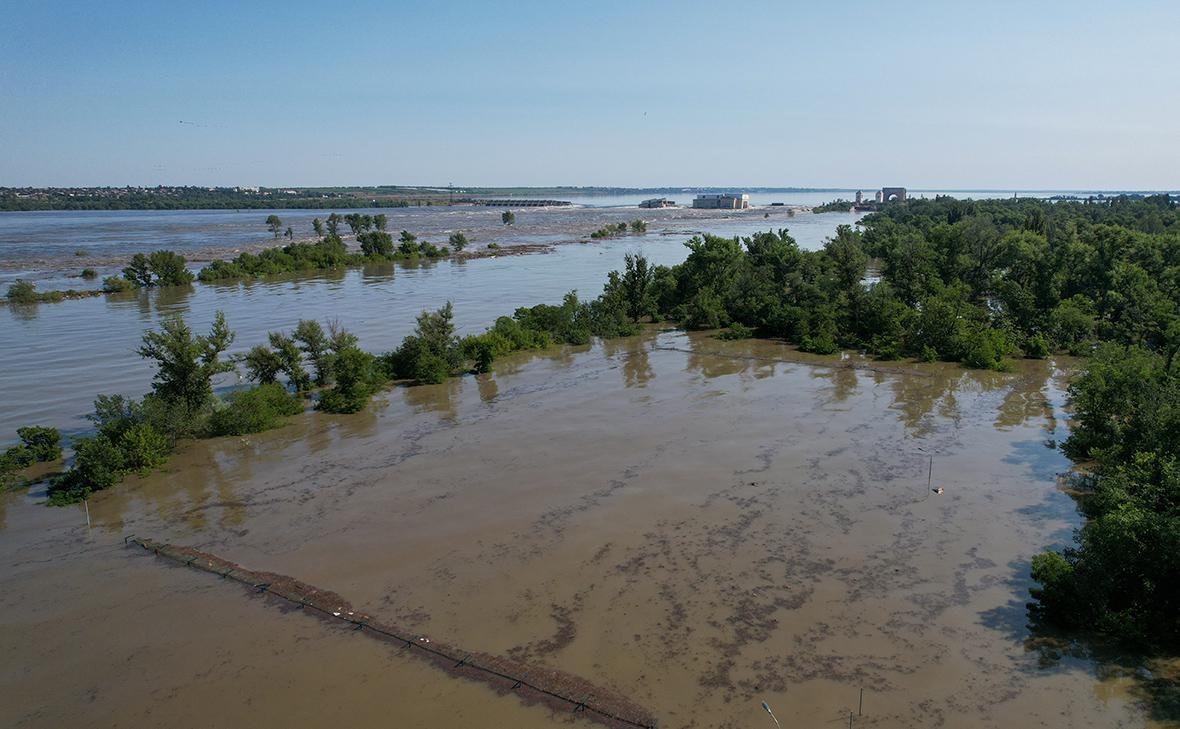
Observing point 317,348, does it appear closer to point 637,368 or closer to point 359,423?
point 359,423

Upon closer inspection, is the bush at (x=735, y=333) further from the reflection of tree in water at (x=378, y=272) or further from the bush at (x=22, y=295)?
the bush at (x=22, y=295)

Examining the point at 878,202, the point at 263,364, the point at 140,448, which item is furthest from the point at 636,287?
the point at 878,202

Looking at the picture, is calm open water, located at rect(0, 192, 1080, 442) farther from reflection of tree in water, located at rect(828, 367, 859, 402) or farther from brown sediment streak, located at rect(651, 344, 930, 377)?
reflection of tree in water, located at rect(828, 367, 859, 402)

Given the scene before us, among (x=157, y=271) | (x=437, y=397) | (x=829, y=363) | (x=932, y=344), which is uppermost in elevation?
(x=157, y=271)

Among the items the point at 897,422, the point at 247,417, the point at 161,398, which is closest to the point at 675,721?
the point at 897,422

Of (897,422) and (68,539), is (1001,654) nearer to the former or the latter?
(897,422)

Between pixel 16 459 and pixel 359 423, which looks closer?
pixel 16 459
